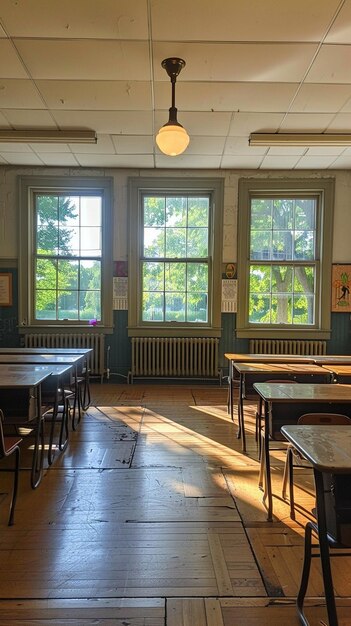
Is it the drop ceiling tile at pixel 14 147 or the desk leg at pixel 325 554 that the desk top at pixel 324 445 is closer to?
the desk leg at pixel 325 554

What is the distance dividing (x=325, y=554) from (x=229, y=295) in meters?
4.94

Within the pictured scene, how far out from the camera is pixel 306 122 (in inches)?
176

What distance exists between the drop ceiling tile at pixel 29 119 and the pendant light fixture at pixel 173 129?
5.49 ft

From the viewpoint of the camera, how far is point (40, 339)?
607 centimetres

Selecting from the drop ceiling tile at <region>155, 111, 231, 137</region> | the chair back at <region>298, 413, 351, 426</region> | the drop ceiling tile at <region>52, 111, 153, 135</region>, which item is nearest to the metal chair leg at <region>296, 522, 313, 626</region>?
the chair back at <region>298, 413, 351, 426</region>

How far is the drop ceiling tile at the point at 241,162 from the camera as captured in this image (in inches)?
219

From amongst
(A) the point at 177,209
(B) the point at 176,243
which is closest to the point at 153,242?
(B) the point at 176,243

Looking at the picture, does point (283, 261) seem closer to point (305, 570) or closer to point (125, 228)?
point (125, 228)

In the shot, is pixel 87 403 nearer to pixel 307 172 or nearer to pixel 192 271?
pixel 192 271

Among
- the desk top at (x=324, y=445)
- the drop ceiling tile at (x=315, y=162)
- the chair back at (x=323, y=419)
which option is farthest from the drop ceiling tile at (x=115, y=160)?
the desk top at (x=324, y=445)

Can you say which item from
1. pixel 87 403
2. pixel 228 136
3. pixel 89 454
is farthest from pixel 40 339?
pixel 228 136

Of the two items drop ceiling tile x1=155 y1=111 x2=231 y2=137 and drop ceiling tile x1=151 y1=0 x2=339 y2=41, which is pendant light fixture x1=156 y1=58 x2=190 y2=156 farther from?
drop ceiling tile x1=155 y1=111 x2=231 y2=137

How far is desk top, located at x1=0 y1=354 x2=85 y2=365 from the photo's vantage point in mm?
3721

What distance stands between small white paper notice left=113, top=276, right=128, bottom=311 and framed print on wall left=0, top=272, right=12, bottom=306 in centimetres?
165
